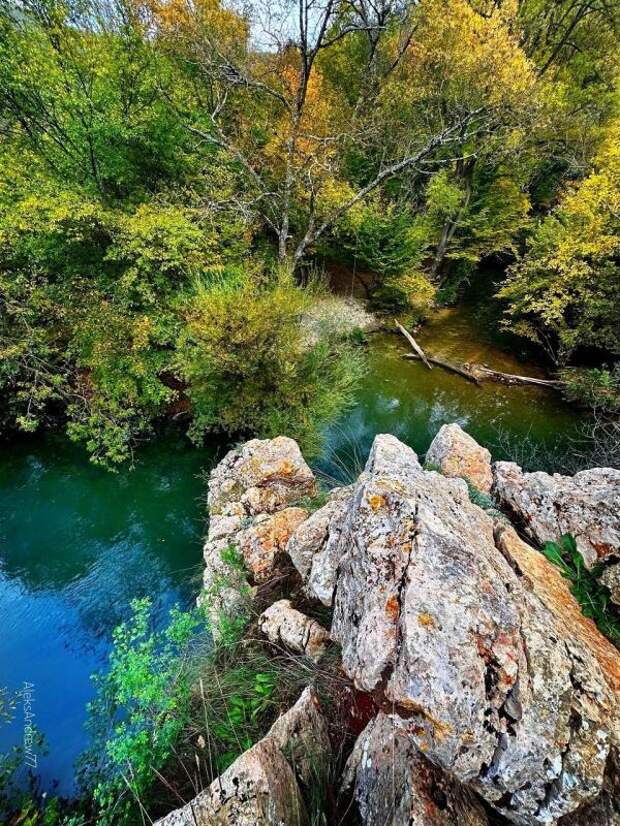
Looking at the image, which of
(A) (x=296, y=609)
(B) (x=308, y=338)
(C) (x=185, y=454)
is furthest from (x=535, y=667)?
(C) (x=185, y=454)

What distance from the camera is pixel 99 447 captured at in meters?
8.45

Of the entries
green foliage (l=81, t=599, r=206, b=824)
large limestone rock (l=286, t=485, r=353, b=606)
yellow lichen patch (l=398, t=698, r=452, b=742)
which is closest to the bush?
large limestone rock (l=286, t=485, r=353, b=606)

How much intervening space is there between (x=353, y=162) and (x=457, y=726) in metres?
18.5

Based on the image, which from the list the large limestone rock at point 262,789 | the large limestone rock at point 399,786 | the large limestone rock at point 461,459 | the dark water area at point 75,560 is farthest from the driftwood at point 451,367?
the large limestone rock at point 262,789

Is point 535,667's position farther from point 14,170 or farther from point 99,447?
point 14,170

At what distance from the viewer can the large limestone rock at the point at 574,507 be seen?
128 inches

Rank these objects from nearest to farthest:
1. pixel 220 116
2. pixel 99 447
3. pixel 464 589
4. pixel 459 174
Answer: pixel 464 589
pixel 99 447
pixel 220 116
pixel 459 174

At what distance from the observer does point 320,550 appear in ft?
13.3

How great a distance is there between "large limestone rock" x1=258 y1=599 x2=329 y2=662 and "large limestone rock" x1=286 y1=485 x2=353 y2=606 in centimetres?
25

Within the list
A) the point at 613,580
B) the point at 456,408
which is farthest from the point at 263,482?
the point at 456,408

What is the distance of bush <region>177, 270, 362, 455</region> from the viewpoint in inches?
306

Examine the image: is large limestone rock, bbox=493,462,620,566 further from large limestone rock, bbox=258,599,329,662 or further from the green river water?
the green river water

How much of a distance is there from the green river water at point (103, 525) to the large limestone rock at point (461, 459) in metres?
2.38

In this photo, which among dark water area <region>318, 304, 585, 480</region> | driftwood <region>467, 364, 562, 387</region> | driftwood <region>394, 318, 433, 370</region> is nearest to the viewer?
dark water area <region>318, 304, 585, 480</region>
